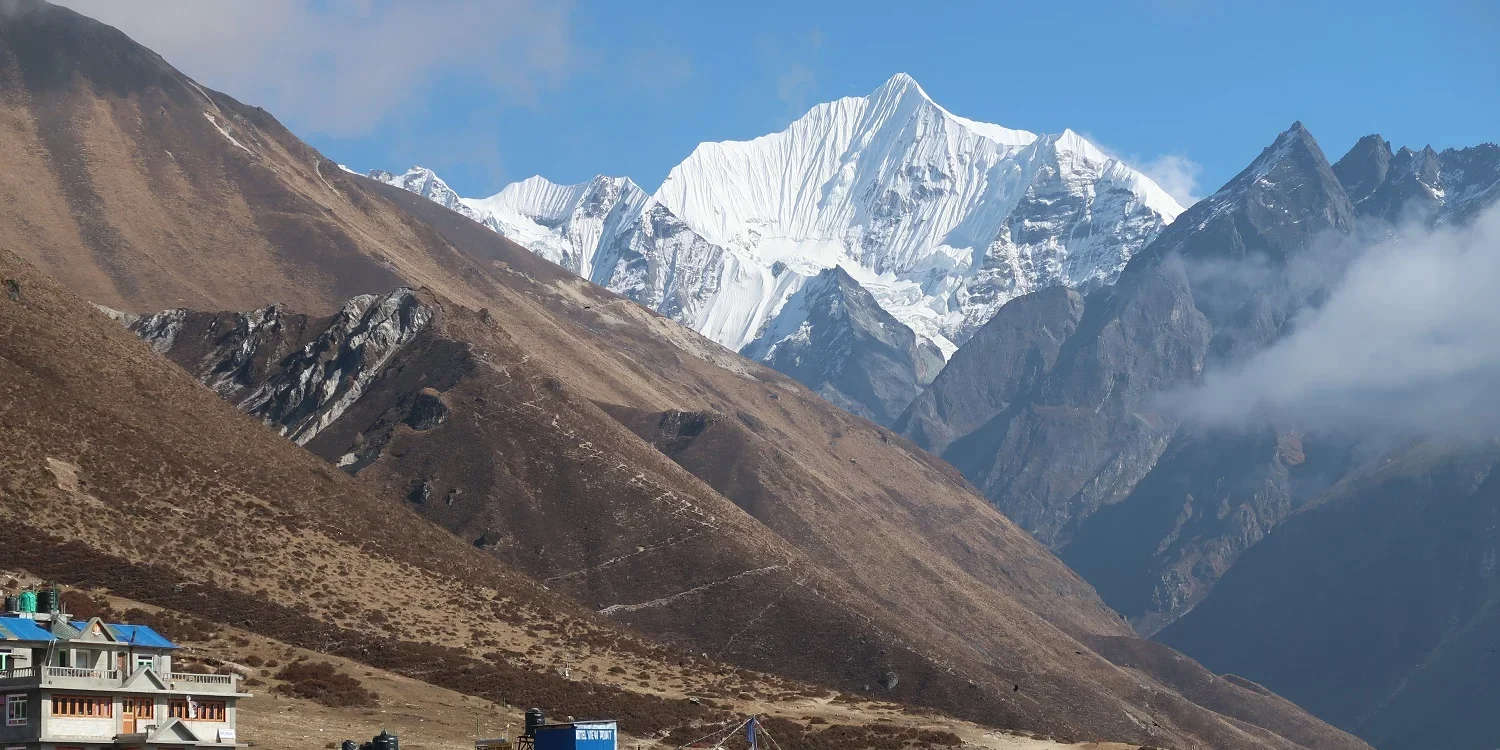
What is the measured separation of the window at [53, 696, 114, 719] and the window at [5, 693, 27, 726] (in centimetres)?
111

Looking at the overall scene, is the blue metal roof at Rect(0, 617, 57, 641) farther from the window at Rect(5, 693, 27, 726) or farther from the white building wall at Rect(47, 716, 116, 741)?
the white building wall at Rect(47, 716, 116, 741)

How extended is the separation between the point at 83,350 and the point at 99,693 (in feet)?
341

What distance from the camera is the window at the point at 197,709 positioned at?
2842 inches

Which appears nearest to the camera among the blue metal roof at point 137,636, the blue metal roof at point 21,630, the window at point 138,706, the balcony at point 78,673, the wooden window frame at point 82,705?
the balcony at point 78,673

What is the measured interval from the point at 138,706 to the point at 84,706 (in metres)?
2.68

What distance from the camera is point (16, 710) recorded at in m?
66.8

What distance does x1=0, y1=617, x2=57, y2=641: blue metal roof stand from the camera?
7088 cm

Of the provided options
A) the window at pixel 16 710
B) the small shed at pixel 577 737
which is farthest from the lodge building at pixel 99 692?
the small shed at pixel 577 737

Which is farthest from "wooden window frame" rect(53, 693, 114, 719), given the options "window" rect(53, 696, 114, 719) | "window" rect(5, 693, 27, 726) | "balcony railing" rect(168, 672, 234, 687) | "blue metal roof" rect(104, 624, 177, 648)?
"blue metal roof" rect(104, 624, 177, 648)

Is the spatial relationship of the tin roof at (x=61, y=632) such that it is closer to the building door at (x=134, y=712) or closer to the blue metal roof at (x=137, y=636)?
the blue metal roof at (x=137, y=636)

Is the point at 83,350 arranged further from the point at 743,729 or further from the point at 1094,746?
the point at 1094,746

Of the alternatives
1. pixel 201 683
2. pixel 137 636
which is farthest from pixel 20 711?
pixel 201 683

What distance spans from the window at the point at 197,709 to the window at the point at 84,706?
2.77 metres

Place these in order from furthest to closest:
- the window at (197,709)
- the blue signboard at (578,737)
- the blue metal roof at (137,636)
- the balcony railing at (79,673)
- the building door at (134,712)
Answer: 1. the blue metal roof at (137,636)
2. the window at (197,709)
3. the blue signboard at (578,737)
4. the building door at (134,712)
5. the balcony railing at (79,673)
